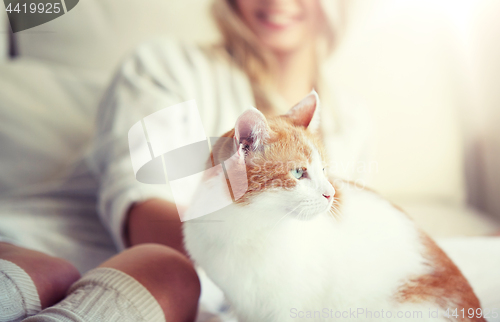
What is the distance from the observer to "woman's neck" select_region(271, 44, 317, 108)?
0.41 metres

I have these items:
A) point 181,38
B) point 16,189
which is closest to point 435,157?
point 181,38

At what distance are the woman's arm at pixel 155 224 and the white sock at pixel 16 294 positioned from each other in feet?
0.48

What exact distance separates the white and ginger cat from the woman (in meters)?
0.06

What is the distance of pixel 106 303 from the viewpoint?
311 mm

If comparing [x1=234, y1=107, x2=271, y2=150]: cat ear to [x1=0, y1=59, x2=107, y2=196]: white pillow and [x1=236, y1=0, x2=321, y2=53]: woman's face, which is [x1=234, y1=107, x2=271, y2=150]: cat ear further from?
[x1=0, y1=59, x2=107, y2=196]: white pillow

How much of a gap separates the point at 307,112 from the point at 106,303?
0.94ft

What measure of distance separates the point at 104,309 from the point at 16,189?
519mm

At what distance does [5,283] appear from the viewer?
1.03 feet

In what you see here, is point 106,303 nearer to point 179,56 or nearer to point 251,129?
point 251,129

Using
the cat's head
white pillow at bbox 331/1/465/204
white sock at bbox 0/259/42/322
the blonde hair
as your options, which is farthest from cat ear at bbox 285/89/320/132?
white sock at bbox 0/259/42/322

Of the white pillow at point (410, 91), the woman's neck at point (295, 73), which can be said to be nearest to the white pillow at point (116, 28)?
the woman's neck at point (295, 73)

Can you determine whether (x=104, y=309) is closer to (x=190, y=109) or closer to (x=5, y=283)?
(x=5, y=283)

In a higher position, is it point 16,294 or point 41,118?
point 41,118

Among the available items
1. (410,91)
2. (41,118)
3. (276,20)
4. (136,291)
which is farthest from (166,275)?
(41,118)
